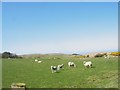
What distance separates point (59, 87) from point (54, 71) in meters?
15.0

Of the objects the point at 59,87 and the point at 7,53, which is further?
the point at 7,53

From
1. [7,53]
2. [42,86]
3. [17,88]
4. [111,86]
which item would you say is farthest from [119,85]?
[7,53]

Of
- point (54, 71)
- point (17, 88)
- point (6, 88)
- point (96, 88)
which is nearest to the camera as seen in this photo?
point (17, 88)

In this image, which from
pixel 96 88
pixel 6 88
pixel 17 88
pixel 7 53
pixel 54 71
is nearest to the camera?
pixel 17 88

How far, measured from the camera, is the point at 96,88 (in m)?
23.4

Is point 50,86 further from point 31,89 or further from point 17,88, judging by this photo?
point 17,88

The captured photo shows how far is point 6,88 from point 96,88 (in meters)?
7.97

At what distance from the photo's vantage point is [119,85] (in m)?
24.1

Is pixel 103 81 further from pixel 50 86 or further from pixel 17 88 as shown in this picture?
pixel 17 88

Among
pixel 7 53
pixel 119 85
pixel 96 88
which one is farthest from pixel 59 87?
pixel 7 53

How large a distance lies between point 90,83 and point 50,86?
12.5 ft

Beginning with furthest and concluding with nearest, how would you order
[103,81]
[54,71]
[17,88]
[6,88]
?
[54,71]
[103,81]
[6,88]
[17,88]

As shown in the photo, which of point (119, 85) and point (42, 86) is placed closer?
point (119, 85)

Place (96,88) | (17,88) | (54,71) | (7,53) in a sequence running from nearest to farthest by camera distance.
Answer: (17,88)
(96,88)
(54,71)
(7,53)
